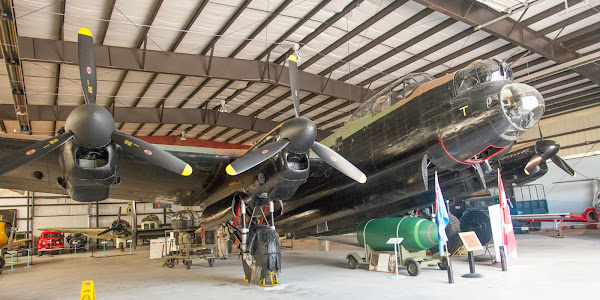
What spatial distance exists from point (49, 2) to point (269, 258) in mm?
10610

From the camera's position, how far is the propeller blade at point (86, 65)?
7.40 m

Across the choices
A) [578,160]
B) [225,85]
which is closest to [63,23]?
[225,85]

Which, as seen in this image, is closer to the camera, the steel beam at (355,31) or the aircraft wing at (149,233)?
the steel beam at (355,31)

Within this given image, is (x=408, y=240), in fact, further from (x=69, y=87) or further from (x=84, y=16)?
(x=69, y=87)

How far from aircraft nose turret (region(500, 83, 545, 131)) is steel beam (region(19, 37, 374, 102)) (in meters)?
11.5

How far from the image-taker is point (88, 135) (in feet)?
22.7

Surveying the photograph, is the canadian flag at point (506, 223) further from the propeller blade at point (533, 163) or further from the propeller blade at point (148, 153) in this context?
the propeller blade at point (148, 153)

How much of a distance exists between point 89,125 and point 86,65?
4.72 ft

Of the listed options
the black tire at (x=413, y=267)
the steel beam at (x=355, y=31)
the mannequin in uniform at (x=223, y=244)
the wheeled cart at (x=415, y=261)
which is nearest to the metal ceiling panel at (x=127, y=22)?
the steel beam at (x=355, y=31)

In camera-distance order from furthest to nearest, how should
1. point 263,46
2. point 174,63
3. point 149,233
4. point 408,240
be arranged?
point 149,233 → point 263,46 → point 174,63 → point 408,240

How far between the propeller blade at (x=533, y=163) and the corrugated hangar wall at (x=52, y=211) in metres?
35.1

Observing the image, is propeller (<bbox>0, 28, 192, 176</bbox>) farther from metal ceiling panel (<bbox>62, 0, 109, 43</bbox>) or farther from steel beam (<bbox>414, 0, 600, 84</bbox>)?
steel beam (<bbox>414, 0, 600, 84</bbox>)

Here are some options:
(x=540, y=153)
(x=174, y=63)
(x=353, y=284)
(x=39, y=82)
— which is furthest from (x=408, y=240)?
(x=39, y=82)

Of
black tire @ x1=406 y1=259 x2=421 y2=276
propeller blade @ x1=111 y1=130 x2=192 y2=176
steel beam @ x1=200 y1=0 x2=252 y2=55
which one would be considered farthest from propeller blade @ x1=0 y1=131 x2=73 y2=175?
black tire @ x1=406 y1=259 x2=421 y2=276
